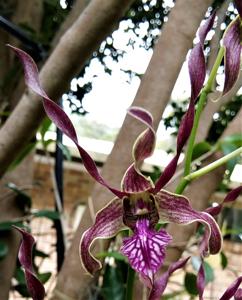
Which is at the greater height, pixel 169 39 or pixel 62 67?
pixel 169 39

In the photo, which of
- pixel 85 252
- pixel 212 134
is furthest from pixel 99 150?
pixel 85 252

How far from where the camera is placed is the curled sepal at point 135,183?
0.38 m

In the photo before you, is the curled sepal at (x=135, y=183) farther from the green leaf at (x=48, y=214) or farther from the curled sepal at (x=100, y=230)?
the green leaf at (x=48, y=214)

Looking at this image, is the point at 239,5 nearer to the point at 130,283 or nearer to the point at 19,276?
the point at 130,283

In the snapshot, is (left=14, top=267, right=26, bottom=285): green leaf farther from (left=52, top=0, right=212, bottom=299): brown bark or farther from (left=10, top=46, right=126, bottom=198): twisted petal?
(left=10, top=46, right=126, bottom=198): twisted petal

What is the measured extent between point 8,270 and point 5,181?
174 millimetres

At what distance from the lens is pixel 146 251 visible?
1.14ft

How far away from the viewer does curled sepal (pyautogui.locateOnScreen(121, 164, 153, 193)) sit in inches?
15.1

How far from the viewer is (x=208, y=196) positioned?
0.99 metres

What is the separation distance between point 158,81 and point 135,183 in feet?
1.77

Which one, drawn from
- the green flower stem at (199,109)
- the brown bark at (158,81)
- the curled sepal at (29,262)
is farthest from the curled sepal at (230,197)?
the brown bark at (158,81)

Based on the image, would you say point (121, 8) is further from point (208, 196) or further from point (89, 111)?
point (89, 111)

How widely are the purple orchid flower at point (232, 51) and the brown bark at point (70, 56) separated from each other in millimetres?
304

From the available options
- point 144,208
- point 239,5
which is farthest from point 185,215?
point 239,5
